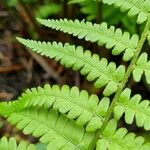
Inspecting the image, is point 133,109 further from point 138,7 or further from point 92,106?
point 138,7

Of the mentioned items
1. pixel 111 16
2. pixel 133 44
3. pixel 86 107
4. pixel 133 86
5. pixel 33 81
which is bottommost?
pixel 33 81

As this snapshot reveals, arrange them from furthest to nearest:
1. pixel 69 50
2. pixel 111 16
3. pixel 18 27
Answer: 1. pixel 18 27
2. pixel 111 16
3. pixel 69 50

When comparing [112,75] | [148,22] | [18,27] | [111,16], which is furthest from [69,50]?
[18,27]

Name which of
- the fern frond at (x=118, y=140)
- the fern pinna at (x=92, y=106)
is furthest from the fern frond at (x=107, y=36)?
the fern frond at (x=118, y=140)

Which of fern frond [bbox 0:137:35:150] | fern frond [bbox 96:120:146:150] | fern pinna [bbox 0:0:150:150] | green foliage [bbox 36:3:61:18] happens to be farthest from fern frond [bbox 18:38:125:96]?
green foliage [bbox 36:3:61:18]

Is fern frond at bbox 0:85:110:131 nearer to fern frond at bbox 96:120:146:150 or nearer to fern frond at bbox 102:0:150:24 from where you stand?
fern frond at bbox 96:120:146:150

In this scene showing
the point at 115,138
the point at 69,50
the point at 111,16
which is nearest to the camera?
the point at 115,138

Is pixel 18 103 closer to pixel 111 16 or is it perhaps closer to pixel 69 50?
pixel 69 50

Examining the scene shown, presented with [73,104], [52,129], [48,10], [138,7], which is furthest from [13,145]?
[48,10]
